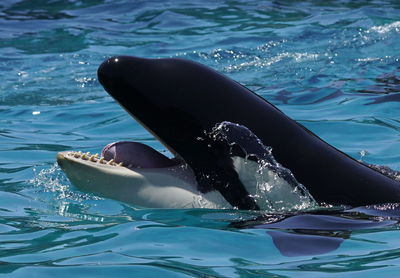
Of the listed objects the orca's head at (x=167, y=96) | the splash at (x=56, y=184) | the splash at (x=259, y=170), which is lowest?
the splash at (x=56, y=184)

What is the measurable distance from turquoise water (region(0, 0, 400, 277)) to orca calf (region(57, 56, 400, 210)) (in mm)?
154

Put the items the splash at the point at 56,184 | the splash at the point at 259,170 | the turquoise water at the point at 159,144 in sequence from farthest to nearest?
the splash at the point at 56,184
the splash at the point at 259,170
the turquoise water at the point at 159,144

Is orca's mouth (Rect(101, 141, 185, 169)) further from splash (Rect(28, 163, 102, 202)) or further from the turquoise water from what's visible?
splash (Rect(28, 163, 102, 202))

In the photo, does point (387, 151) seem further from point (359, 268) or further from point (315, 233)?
point (359, 268)

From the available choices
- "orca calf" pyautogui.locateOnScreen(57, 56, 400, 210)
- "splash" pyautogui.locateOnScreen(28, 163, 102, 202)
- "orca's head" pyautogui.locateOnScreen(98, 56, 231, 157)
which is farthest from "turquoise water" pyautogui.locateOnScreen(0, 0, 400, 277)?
"orca's head" pyautogui.locateOnScreen(98, 56, 231, 157)

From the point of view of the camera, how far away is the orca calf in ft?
18.1

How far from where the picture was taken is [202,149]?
5.55 m

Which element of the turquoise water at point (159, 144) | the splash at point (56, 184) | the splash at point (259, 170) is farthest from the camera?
the splash at point (56, 184)

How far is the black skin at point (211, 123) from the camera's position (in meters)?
5.53

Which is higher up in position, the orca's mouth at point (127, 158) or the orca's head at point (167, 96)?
the orca's head at point (167, 96)

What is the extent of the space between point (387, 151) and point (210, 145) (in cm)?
333

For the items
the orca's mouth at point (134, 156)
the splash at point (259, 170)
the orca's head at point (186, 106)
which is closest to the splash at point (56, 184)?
the orca's mouth at point (134, 156)

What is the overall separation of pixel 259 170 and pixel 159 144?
3.46 metres

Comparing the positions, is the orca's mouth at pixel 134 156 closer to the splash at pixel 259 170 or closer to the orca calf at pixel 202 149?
the orca calf at pixel 202 149
